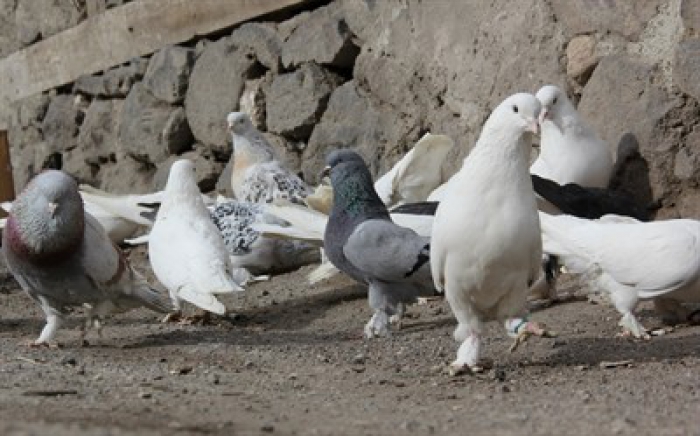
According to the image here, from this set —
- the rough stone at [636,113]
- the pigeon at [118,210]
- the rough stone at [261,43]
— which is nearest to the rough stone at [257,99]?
the rough stone at [261,43]

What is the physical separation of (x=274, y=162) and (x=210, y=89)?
3.94 feet

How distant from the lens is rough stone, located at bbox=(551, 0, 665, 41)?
5.37m

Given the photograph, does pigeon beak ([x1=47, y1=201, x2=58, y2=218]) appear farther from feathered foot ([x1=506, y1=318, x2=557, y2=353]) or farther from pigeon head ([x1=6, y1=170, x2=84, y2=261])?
feathered foot ([x1=506, y1=318, x2=557, y2=353])

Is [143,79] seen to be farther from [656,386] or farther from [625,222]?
[656,386]

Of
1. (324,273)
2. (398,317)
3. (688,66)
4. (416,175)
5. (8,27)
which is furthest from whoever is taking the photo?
(8,27)

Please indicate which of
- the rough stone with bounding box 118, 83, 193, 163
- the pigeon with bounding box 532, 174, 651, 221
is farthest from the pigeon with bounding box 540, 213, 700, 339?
the rough stone with bounding box 118, 83, 193, 163

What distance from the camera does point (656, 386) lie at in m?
3.44

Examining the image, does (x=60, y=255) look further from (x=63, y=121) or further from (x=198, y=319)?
(x=63, y=121)

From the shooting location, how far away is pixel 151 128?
27.0 ft

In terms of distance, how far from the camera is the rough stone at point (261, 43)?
720cm

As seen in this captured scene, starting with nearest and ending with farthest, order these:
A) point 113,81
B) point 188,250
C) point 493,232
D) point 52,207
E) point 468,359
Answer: point 493,232
point 468,359
point 52,207
point 188,250
point 113,81

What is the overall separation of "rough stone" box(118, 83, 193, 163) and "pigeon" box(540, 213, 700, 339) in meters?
4.03

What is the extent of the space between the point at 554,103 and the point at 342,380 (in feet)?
6.46

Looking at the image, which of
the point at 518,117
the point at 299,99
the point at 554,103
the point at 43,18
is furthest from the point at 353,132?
the point at 43,18
